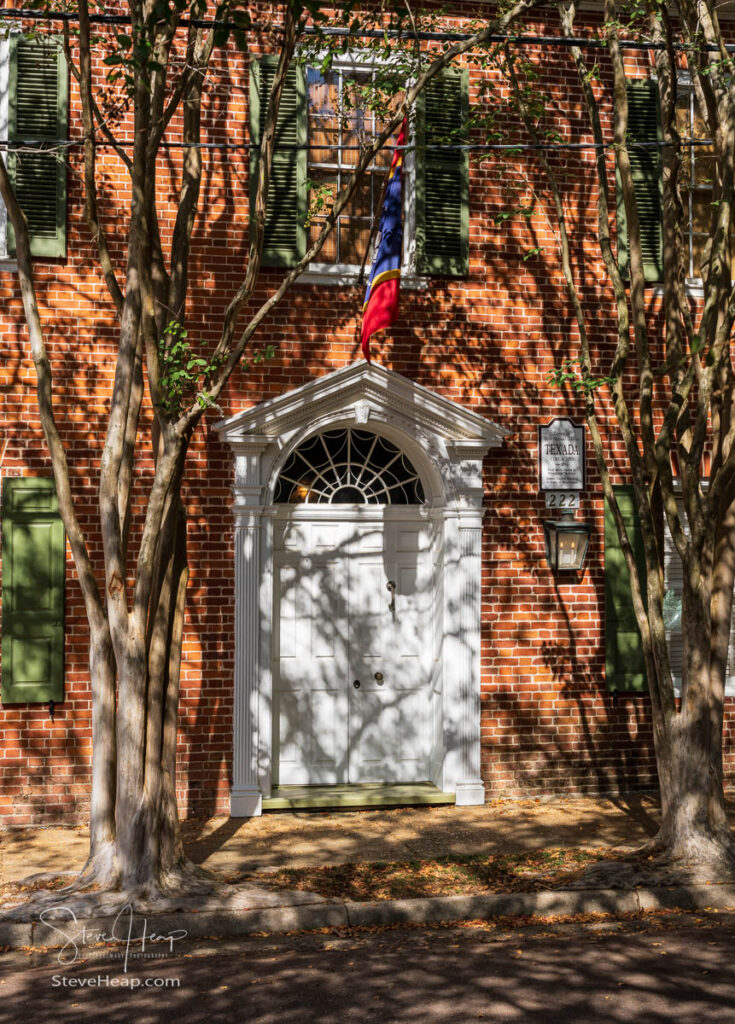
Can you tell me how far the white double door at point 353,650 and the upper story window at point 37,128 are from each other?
312 cm

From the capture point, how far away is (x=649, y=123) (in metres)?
10.9

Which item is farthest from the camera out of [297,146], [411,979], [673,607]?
[673,607]

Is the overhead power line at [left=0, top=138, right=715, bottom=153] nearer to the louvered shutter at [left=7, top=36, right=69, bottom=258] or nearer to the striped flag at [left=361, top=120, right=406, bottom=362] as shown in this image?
the louvered shutter at [left=7, top=36, right=69, bottom=258]

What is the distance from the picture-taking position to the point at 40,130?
31.5 ft

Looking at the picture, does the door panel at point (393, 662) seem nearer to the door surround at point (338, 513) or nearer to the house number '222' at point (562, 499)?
the door surround at point (338, 513)

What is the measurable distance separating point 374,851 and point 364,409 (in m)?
3.67

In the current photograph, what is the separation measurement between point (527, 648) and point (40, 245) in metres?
5.39

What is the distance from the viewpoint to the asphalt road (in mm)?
5672

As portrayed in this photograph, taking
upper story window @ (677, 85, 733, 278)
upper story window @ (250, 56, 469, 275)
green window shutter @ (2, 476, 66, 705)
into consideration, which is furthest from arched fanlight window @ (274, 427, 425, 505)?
upper story window @ (677, 85, 733, 278)

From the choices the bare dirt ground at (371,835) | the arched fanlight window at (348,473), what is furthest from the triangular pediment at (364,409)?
the bare dirt ground at (371,835)

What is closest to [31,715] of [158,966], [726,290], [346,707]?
[346,707]

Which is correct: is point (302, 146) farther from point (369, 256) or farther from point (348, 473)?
point (348, 473)

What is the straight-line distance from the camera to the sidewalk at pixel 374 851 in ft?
23.4

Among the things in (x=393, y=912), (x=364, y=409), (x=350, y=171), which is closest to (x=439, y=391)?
(x=364, y=409)
